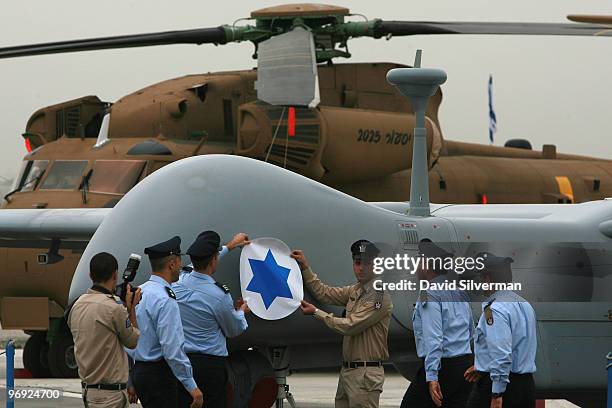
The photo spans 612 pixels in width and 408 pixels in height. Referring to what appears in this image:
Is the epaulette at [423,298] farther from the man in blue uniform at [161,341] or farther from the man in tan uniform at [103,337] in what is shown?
the man in tan uniform at [103,337]

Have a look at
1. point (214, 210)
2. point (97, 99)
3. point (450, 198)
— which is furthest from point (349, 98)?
point (214, 210)

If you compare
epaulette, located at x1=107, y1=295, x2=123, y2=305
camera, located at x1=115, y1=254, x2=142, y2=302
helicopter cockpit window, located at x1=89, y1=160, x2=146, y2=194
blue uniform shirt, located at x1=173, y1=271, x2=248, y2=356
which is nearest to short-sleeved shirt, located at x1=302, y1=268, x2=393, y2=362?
blue uniform shirt, located at x1=173, y1=271, x2=248, y2=356

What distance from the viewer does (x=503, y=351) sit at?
7.30 m

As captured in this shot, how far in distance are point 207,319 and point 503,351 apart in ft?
5.82

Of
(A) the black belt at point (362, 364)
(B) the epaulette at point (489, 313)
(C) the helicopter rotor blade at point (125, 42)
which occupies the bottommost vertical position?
(A) the black belt at point (362, 364)

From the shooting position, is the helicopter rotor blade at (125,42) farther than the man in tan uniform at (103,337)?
Yes

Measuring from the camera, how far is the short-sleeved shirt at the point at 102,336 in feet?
22.9

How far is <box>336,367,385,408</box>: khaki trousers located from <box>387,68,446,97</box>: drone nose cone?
2293 millimetres

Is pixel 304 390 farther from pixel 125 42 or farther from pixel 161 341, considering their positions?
pixel 161 341

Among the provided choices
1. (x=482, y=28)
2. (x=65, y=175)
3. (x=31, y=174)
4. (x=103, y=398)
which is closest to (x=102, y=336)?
(x=103, y=398)

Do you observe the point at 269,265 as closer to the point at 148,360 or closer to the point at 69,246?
the point at 148,360

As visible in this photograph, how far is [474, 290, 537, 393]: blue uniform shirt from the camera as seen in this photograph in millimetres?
7316

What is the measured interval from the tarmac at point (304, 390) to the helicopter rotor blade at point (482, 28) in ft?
15.3

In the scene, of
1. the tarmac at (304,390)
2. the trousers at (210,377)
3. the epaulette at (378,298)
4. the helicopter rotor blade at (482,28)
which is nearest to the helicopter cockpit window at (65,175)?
the tarmac at (304,390)
